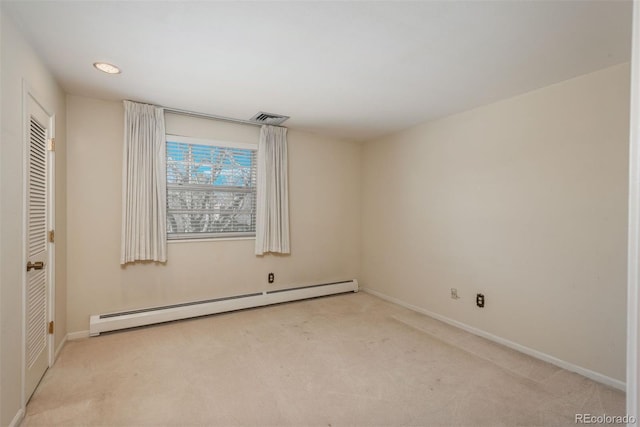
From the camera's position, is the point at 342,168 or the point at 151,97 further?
the point at 342,168

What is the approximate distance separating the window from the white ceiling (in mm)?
713

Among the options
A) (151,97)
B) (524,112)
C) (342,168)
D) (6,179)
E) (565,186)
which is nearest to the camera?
(6,179)

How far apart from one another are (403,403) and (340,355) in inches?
29.1

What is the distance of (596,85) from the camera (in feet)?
7.52

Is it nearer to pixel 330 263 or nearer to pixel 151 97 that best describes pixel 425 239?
pixel 330 263

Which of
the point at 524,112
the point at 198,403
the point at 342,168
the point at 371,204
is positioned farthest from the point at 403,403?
the point at 342,168

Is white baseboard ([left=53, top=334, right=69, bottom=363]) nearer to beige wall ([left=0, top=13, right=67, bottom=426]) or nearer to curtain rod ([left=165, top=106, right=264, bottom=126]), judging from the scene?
beige wall ([left=0, top=13, right=67, bottom=426])

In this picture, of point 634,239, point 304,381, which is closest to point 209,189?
point 304,381

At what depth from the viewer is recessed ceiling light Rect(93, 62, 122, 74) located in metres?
2.29

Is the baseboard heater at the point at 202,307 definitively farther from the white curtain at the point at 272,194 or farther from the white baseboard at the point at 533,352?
the white baseboard at the point at 533,352

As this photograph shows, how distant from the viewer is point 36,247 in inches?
82.7

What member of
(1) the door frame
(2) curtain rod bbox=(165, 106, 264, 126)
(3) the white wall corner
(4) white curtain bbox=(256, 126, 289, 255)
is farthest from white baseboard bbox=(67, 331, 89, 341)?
(3) the white wall corner

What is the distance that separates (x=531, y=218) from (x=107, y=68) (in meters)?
3.82

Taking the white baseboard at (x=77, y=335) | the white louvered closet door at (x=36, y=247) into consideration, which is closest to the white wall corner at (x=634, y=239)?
the white louvered closet door at (x=36, y=247)
